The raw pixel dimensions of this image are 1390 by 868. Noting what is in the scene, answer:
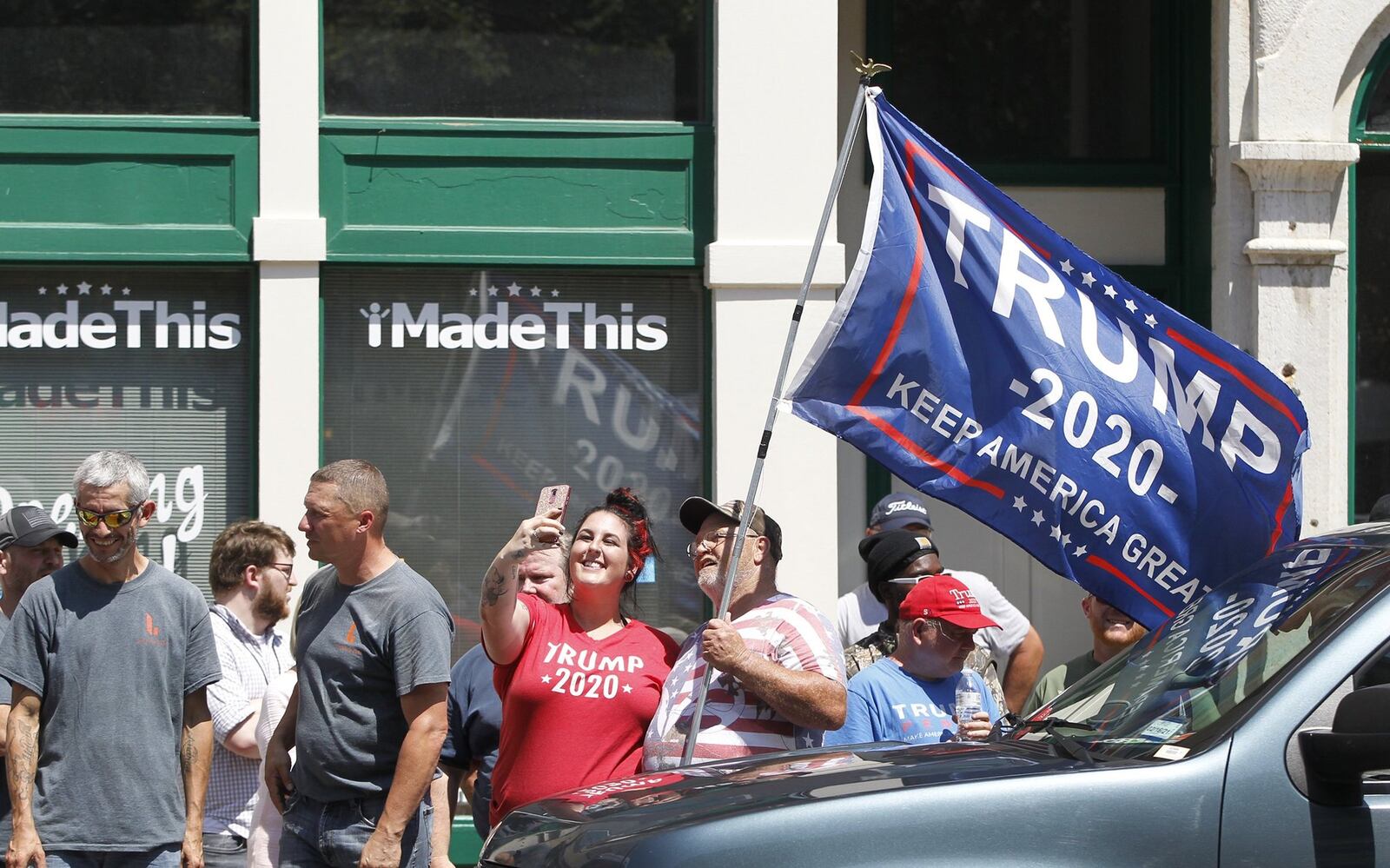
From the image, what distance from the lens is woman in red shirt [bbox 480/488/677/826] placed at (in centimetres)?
487

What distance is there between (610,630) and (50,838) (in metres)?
1.90

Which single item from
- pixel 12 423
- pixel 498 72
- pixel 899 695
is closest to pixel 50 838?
pixel 899 695

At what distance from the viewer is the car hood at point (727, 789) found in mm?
3479

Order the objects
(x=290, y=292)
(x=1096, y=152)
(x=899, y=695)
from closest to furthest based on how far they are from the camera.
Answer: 1. (x=899, y=695)
2. (x=290, y=292)
3. (x=1096, y=152)

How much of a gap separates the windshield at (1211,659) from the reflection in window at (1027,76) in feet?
18.0

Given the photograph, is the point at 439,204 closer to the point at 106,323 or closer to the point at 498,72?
the point at 498,72

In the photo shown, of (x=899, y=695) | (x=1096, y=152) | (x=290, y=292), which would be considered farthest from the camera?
(x=1096, y=152)

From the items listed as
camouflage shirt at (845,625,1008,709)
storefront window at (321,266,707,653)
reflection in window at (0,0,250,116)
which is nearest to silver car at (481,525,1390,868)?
camouflage shirt at (845,625,1008,709)

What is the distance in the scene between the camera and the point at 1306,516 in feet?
29.0

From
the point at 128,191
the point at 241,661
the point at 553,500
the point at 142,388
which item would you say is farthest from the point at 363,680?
the point at 128,191

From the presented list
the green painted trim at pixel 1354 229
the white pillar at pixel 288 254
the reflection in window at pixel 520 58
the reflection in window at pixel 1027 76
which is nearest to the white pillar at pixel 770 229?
the reflection in window at pixel 520 58

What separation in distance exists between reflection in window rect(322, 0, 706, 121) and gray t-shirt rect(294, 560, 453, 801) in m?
4.28

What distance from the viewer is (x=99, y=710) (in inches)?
207

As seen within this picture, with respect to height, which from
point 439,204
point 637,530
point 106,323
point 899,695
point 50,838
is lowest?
point 50,838
